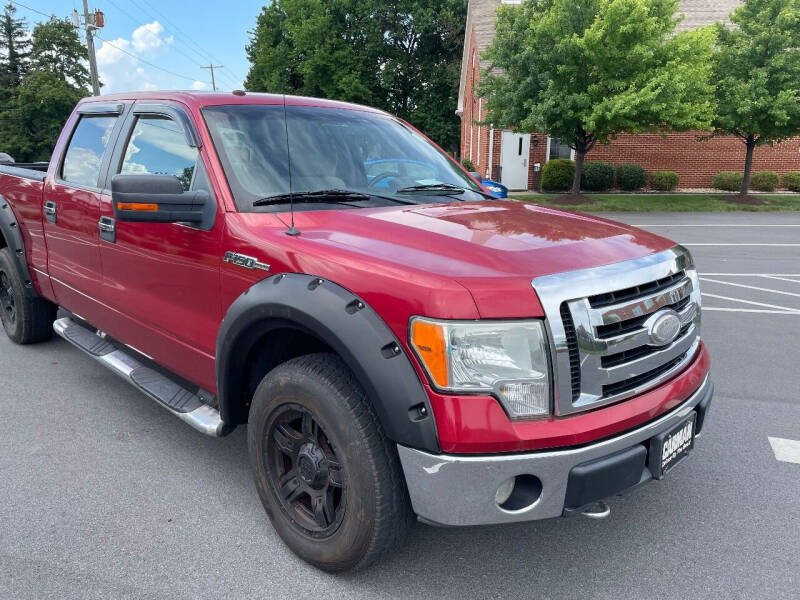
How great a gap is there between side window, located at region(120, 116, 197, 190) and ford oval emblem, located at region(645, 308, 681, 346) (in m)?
2.12

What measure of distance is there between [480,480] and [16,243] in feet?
14.3

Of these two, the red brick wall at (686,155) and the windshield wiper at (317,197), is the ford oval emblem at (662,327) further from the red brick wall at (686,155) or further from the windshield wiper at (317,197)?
the red brick wall at (686,155)

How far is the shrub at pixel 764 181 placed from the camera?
21578 mm

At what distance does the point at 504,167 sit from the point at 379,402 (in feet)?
70.4

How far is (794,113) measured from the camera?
17.0m

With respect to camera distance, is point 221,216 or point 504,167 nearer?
point 221,216

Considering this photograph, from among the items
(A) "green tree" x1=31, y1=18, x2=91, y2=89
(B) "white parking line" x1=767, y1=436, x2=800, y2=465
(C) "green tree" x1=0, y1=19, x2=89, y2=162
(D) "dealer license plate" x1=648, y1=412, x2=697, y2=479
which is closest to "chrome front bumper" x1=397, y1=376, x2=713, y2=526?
(D) "dealer license plate" x1=648, y1=412, x2=697, y2=479

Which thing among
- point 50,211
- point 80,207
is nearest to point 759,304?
point 80,207

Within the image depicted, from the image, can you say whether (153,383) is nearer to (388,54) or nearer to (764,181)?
(764,181)

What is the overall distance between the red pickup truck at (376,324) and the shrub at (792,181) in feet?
76.1

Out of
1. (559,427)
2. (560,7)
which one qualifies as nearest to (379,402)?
(559,427)

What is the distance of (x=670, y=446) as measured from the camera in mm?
2275

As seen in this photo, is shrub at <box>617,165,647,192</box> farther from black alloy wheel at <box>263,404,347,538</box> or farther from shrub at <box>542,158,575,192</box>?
black alloy wheel at <box>263,404,347,538</box>

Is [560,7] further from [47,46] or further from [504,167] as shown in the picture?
[47,46]
